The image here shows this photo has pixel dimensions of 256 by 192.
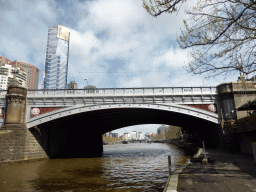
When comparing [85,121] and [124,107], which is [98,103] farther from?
[85,121]

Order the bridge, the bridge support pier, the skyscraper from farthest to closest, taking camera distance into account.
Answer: the skyscraper → the bridge → the bridge support pier

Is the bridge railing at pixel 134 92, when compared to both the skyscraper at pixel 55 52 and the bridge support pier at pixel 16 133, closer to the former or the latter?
the bridge support pier at pixel 16 133

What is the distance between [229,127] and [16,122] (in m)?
26.0

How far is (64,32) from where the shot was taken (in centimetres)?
14225

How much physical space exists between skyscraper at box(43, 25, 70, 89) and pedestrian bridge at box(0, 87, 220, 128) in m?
125

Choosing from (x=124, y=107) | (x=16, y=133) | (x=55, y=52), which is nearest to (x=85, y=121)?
(x=124, y=107)

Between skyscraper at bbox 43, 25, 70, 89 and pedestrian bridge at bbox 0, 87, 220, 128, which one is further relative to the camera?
skyscraper at bbox 43, 25, 70, 89

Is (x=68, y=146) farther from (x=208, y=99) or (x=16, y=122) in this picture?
(x=208, y=99)

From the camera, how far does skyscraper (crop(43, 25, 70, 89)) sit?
142 metres

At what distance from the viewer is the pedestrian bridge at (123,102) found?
25.2m

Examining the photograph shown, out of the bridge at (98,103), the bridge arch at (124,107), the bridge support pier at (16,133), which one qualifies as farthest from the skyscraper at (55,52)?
the bridge arch at (124,107)

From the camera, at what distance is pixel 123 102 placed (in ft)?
84.0

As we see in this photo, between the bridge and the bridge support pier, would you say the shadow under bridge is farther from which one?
the bridge support pier

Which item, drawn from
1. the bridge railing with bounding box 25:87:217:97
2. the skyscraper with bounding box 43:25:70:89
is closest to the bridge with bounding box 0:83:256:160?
the bridge railing with bounding box 25:87:217:97
